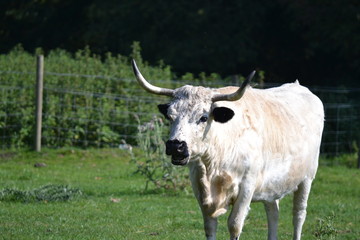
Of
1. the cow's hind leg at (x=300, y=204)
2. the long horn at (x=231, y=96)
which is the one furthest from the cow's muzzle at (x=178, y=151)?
the cow's hind leg at (x=300, y=204)

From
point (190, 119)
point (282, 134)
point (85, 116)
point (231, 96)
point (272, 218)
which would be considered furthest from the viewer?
point (85, 116)

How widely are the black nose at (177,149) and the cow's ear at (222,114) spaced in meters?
0.46

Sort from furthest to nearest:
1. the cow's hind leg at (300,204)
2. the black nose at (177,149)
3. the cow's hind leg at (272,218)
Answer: the cow's hind leg at (300,204), the cow's hind leg at (272,218), the black nose at (177,149)

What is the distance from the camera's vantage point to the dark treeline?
24594mm

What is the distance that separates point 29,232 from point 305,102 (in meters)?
3.35

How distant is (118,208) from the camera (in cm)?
1024

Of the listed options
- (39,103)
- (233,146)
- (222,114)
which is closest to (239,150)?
(233,146)

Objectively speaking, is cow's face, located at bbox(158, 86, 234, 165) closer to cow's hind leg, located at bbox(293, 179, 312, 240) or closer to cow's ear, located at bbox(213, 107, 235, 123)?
cow's ear, located at bbox(213, 107, 235, 123)

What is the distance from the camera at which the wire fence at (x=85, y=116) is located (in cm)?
1572

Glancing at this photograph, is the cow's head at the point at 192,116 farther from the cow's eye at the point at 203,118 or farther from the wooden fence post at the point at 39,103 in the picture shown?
the wooden fence post at the point at 39,103

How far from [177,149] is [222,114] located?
586 mm

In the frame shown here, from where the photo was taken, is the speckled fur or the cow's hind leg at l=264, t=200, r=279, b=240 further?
the cow's hind leg at l=264, t=200, r=279, b=240

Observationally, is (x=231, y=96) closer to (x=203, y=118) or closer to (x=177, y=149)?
(x=203, y=118)

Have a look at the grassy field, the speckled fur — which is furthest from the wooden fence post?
the speckled fur
